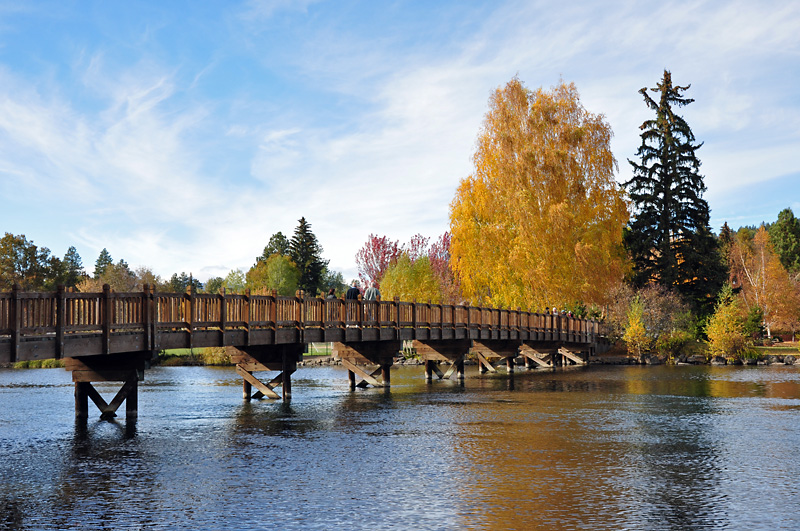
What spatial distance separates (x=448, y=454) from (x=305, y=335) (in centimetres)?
1321

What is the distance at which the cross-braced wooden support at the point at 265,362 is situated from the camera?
96.1 ft

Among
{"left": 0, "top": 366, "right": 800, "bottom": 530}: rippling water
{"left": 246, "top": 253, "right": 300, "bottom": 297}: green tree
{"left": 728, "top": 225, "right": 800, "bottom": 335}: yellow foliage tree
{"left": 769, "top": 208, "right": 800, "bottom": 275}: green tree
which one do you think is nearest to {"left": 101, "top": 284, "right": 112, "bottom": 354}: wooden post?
{"left": 0, "top": 366, "right": 800, "bottom": 530}: rippling water

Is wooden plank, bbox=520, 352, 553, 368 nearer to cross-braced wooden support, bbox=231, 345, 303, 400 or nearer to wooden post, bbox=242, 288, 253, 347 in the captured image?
cross-braced wooden support, bbox=231, 345, 303, 400

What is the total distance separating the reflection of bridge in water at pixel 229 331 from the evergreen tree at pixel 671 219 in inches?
851

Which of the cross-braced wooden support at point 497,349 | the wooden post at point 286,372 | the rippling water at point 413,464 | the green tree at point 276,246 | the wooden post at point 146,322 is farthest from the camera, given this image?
the green tree at point 276,246

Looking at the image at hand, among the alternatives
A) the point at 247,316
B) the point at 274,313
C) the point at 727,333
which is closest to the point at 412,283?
the point at 727,333

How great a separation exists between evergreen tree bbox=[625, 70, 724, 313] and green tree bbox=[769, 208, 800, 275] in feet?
125

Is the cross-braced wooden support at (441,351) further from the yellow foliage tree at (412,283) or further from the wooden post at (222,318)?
the yellow foliage tree at (412,283)

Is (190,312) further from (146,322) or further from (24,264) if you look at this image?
(24,264)

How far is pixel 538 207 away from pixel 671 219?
16428 mm

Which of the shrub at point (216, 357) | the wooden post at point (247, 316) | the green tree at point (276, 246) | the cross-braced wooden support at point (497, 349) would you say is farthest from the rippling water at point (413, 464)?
the green tree at point (276, 246)

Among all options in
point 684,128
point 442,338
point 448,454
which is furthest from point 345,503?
point 684,128

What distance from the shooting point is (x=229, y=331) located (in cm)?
2592

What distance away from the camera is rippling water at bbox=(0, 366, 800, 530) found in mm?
11570
